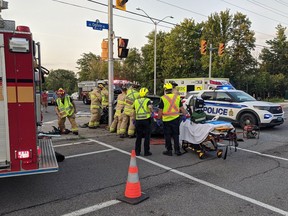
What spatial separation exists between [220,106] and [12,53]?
9.90 metres

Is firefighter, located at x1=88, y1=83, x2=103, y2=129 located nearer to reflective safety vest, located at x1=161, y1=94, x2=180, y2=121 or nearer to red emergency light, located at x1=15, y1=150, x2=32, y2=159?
reflective safety vest, located at x1=161, y1=94, x2=180, y2=121

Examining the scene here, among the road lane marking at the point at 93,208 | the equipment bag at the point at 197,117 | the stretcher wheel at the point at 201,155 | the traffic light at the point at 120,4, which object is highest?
the traffic light at the point at 120,4

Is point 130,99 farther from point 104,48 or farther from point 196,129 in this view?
point 104,48

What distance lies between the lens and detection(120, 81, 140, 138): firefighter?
916cm

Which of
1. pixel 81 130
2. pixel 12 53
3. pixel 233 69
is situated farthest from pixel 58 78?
pixel 12 53

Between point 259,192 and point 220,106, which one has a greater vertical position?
point 220,106

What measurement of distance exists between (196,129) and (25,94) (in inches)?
168

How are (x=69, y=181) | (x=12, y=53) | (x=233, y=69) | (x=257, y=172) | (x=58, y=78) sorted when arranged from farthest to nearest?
(x=58, y=78) < (x=233, y=69) < (x=257, y=172) < (x=69, y=181) < (x=12, y=53)

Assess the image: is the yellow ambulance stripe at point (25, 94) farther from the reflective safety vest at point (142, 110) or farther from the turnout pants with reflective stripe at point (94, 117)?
the turnout pants with reflective stripe at point (94, 117)

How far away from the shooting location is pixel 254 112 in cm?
1157

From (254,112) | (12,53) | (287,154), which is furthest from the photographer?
(254,112)

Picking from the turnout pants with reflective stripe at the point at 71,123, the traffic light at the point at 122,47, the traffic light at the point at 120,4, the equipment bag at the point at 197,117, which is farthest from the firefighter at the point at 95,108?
the equipment bag at the point at 197,117

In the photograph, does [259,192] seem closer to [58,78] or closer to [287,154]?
[287,154]

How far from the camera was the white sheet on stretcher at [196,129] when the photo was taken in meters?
6.82
